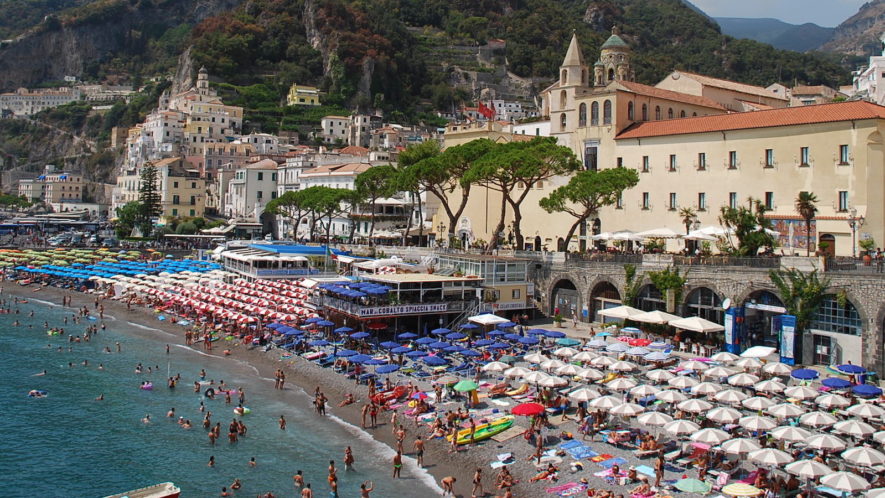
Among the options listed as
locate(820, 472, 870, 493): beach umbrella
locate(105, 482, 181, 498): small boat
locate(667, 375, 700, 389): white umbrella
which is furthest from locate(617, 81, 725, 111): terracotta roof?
locate(105, 482, 181, 498): small boat

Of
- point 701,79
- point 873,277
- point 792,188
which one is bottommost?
point 873,277

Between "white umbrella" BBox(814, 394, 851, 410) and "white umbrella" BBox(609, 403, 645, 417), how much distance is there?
18.0 feet

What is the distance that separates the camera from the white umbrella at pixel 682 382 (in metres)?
25.5

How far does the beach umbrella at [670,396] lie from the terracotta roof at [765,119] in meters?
20.2

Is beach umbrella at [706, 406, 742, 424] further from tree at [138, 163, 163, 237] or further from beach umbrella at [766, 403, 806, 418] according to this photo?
tree at [138, 163, 163, 237]

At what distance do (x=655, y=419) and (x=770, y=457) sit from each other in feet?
11.9

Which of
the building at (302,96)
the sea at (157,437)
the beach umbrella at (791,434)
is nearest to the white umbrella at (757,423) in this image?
the beach umbrella at (791,434)

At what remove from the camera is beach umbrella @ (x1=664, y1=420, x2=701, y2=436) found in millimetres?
21312

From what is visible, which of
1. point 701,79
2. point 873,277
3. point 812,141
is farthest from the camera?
point 701,79

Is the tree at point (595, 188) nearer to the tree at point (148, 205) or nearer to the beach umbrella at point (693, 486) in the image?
the beach umbrella at point (693, 486)

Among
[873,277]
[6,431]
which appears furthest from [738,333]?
[6,431]

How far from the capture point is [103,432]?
2752cm

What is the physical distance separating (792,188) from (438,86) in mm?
108121

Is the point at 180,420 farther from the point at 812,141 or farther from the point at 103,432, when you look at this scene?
the point at 812,141
